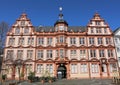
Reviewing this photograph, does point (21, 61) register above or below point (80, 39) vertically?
below

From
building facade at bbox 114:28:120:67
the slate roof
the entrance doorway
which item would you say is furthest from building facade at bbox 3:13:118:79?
building facade at bbox 114:28:120:67

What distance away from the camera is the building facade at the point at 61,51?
40.6 meters

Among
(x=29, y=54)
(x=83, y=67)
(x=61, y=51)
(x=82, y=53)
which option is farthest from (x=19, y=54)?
(x=83, y=67)

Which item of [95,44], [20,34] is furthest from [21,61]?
[95,44]

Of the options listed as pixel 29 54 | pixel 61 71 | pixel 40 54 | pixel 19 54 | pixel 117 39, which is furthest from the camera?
pixel 117 39

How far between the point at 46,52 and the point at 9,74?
34.9ft

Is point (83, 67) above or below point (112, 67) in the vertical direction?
above

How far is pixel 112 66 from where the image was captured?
41.2m

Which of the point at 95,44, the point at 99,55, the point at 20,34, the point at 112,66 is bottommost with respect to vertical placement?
the point at 112,66

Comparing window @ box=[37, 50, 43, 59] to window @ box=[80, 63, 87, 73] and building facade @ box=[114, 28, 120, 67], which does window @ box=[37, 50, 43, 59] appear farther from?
building facade @ box=[114, 28, 120, 67]

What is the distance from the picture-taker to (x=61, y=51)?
41188 mm

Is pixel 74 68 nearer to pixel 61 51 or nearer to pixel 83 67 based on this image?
pixel 83 67

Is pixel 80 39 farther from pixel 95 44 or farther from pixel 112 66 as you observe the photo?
pixel 112 66

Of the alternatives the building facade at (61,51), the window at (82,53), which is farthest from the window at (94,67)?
the window at (82,53)
